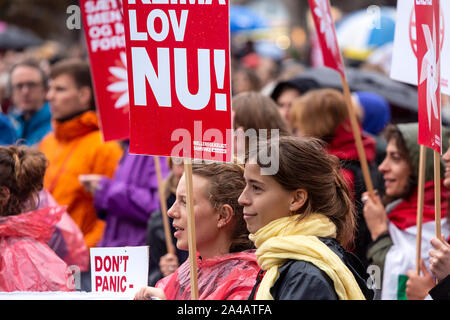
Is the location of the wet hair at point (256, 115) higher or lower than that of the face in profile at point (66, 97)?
lower

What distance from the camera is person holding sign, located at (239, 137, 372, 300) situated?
8.29 feet

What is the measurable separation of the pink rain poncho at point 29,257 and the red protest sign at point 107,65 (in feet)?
4.03

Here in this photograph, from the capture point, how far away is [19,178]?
3561mm

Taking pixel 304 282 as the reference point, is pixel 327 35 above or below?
above

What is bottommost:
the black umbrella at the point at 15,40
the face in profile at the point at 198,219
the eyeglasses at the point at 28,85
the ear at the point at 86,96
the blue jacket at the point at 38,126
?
the face in profile at the point at 198,219

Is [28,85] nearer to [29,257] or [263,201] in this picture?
[29,257]

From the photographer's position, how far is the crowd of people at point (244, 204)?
276 centimetres

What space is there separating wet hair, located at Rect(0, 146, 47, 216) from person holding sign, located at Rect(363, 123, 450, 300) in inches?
75.4

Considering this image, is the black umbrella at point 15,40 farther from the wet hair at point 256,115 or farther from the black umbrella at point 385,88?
the wet hair at point 256,115

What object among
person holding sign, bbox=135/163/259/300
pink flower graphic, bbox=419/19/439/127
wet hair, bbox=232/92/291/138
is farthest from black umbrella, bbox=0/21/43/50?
pink flower graphic, bbox=419/19/439/127

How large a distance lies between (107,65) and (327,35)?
1.26 m

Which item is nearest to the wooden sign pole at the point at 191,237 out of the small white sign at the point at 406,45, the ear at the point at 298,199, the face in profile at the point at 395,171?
the ear at the point at 298,199

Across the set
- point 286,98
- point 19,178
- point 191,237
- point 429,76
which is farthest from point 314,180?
point 286,98

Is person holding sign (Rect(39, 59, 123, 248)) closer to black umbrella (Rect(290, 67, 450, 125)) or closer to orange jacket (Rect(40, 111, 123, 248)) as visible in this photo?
orange jacket (Rect(40, 111, 123, 248))
